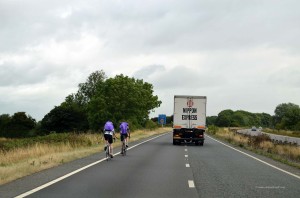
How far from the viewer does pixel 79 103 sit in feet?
447

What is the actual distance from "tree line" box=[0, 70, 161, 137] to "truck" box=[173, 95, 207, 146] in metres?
40.8

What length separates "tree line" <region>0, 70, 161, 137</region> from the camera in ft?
293

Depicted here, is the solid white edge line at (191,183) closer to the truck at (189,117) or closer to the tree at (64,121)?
the truck at (189,117)

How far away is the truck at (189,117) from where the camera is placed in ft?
123

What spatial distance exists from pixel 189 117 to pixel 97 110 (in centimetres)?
5986

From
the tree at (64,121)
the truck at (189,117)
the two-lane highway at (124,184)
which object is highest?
the tree at (64,121)

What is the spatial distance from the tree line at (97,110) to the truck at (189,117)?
40.8 meters

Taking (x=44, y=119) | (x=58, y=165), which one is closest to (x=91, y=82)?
(x=44, y=119)

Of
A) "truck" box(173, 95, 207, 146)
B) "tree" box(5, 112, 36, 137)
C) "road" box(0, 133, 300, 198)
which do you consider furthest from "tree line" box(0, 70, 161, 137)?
"road" box(0, 133, 300, 198)

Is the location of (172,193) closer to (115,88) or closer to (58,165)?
(58,165)

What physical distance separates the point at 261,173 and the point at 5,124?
424 feet

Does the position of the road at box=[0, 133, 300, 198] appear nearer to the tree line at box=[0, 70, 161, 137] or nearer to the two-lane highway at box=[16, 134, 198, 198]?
the two-lane highway at box=[16, 134, 198, 198]

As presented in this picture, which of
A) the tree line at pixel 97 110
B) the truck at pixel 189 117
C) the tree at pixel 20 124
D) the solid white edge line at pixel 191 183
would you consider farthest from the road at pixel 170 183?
the tree at pixel 20 124

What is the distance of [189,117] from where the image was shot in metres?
37.7
